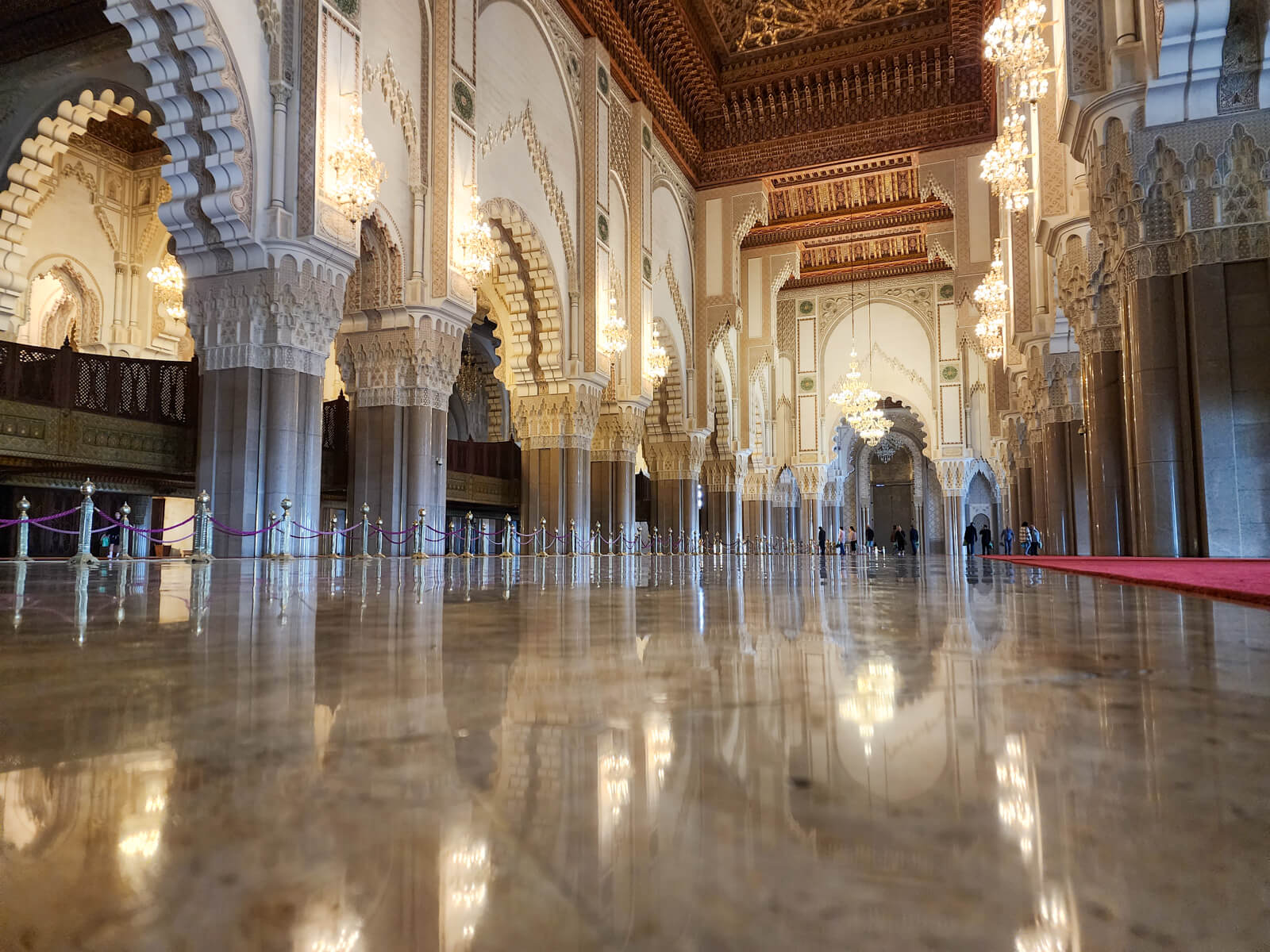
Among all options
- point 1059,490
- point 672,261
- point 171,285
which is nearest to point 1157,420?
point 1059,490

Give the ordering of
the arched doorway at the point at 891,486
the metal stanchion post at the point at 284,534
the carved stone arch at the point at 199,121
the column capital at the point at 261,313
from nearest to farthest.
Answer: the carved stone arch at the point at 199,121 → the metal stanchion post at the point at 284,534 → the column capital at the point at 261,313 → the arched doorway at the point at 891,486

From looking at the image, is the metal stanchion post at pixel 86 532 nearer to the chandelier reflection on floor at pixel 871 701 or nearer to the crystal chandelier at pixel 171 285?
the crystal chandelier at pixel 171 285

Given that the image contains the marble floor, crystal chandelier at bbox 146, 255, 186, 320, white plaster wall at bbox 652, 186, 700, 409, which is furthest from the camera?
white plaster wall at bbox 652, 186, 700, 409

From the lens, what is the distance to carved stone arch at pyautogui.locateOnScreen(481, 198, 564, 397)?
36.7 feet

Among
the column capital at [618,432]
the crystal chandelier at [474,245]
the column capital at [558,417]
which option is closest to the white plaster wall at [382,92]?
the crystal chandelier at [474,245]

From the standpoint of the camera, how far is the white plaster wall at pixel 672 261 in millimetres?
15203

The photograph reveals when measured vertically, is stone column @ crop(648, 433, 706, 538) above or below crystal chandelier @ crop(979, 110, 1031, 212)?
below

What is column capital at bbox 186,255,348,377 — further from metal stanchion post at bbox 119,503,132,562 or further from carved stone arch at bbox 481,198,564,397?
carved stone arch at bbox 481,198,564,397

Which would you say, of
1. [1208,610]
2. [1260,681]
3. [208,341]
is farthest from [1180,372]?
[208,341]

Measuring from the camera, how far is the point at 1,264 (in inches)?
395

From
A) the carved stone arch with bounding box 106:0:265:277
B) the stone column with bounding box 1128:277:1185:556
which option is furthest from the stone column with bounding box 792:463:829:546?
the carved stone arch with bounding box 106:0:265:277

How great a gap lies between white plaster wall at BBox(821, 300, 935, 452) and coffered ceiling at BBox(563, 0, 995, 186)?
6107mm

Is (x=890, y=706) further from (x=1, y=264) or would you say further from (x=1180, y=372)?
(x=1, y=264)

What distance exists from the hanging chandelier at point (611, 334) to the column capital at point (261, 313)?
212 inches
